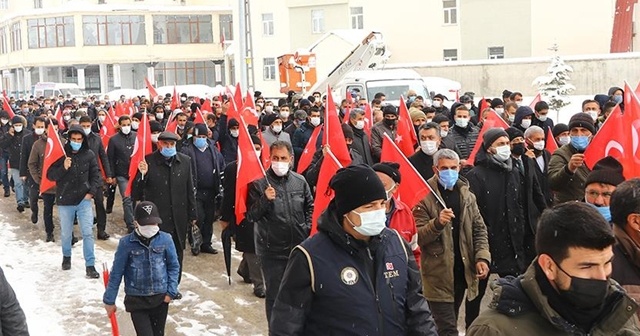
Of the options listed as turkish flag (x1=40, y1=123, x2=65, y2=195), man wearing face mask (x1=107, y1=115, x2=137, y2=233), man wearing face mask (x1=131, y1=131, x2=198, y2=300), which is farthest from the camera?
man wearing face mask (x1=107, y1=115, x2=137, y2=233)

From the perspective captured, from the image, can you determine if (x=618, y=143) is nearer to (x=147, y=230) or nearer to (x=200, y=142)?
(x=147, y=230)

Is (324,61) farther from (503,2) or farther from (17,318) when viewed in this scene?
(17,318)

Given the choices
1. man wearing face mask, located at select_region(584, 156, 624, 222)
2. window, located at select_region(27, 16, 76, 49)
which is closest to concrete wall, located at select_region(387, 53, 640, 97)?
man wearing face mask, located at select_region(584, 156, 624, 222)

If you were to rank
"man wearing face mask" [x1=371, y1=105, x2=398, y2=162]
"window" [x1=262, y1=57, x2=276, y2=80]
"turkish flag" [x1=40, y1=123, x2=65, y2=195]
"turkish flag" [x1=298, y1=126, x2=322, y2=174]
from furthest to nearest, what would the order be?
"window" [x1=262, y1=57, x2=276, y2=80]
"man wearing face mask" [x1=371, y1=105, x2=398, y2=162]
"turkish flag" [x1=40, y1=123, x2=65, y2=195]
"turkish flag" [x1=298, y1=126, x2=322, y2=174]

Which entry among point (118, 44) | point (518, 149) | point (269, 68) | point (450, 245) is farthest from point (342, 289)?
point (118, 44)

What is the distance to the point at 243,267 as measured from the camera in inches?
372

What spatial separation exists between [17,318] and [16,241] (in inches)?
336

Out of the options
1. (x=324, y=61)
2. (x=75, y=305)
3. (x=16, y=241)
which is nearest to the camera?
(x=75, y=305)

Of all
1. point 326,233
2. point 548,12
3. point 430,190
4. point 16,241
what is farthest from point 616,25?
point 326,233

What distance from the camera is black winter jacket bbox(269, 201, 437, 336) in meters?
3.60

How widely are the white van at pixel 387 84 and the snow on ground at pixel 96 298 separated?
9768 mm

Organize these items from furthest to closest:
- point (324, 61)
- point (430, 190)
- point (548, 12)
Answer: point (548, 12) → point (324, 61) → point (430, 190)

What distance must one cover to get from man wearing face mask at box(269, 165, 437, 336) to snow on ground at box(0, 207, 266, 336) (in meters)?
4.01

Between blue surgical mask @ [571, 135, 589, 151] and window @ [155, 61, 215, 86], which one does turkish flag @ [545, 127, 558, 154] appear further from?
window @ [155, 61, 215, 86]
